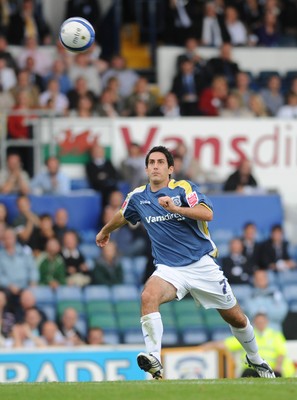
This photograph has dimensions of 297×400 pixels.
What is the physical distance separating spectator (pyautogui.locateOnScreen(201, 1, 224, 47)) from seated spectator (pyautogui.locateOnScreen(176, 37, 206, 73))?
2.91ft

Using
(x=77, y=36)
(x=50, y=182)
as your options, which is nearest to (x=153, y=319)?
(x=77, y=36)

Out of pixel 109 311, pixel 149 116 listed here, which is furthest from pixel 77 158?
pixel 109 311

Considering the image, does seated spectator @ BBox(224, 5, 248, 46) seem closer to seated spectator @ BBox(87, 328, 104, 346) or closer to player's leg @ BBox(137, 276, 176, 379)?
seated spectator @ BBox(87, 328, 104, 346)

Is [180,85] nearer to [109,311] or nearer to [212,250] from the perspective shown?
[109,311]

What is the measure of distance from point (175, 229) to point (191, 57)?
1107 cm

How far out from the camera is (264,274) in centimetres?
1866

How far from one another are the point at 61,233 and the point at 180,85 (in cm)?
402

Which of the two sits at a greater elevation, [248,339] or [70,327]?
[248,339]

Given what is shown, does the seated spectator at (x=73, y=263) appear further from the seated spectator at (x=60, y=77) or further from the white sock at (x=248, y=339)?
the white sock at (x=248, y=339)

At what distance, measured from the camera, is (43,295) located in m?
18.0

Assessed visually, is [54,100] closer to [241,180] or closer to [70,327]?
[241,180]

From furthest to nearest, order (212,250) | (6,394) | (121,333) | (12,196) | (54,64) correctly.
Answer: (54,64) → (12,196) → (121,333) → (212,250) → (6,394)

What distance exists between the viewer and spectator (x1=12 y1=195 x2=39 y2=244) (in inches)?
739

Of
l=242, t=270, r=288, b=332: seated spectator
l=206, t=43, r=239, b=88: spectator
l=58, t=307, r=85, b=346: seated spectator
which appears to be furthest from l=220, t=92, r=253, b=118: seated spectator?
l=58, t=307, r=85, b=346: seated spectator
